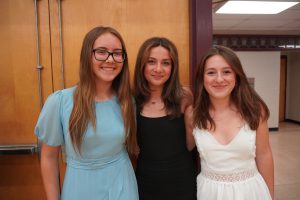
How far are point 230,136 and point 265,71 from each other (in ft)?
20.6

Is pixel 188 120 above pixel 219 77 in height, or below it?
below

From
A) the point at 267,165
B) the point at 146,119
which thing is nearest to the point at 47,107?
the point at 146,119

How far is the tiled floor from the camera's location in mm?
3447

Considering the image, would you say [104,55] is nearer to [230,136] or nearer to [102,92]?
[102,92]

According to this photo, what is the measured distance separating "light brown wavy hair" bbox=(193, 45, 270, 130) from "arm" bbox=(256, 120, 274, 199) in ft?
0.17

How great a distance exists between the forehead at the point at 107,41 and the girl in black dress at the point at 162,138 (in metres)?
0.28

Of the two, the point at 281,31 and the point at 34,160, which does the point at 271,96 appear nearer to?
the point at 281,31

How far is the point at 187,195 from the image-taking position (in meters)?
1.51

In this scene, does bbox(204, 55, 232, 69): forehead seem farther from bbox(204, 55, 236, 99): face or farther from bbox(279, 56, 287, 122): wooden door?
bbox(279, 56, 287, 122): wooden door

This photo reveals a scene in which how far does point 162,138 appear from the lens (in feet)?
4.88

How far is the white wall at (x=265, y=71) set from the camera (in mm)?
6820

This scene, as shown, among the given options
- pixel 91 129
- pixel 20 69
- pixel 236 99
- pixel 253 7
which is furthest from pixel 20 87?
pixel 253 7

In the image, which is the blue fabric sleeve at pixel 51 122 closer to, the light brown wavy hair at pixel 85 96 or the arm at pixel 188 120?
the light brown wavy hair at pixel 85 96

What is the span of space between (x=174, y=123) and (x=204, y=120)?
0.18 metres
